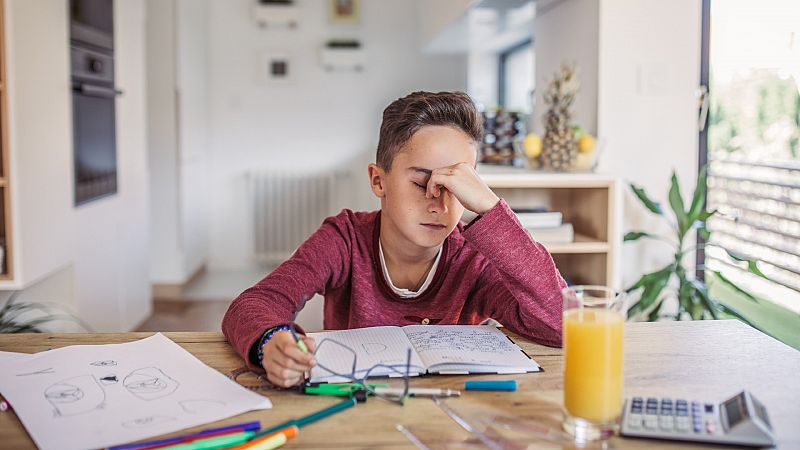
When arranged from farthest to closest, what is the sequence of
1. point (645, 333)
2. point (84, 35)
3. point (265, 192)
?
point (265, 192)
point (84, 35)
point (645, 333)

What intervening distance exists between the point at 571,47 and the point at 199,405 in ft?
8.42

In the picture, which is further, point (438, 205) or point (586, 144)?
point (586, 144)

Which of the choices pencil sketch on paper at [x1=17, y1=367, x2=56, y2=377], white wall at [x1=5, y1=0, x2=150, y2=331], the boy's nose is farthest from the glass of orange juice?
white wall at [x1=5, y1=0, x2=150, y2=331]

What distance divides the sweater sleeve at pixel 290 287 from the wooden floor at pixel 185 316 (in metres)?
2.94

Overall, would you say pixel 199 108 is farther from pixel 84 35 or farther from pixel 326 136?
pixel 84 35

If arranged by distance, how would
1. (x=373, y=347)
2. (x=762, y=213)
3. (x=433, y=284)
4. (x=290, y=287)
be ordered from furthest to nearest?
(x=762, y=213) → (x=433, y=284) → (x=290, y=287) → (x=373, y=347)

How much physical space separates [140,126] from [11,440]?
3.63 meters

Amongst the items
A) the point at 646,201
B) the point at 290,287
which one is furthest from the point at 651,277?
the point at 290,287

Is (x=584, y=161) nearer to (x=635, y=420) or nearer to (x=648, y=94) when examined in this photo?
(x=648, y=94)

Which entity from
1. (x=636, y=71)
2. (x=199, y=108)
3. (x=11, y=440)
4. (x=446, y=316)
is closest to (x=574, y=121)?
(x=636, y=71)

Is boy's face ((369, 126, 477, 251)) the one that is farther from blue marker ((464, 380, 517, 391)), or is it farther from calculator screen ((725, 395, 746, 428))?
calculator screen ((725, 395, 746, 428))

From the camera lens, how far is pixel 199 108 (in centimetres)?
591

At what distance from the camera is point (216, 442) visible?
905 mm

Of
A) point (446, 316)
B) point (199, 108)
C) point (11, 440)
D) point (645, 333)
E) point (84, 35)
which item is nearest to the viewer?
point (11, 440)
